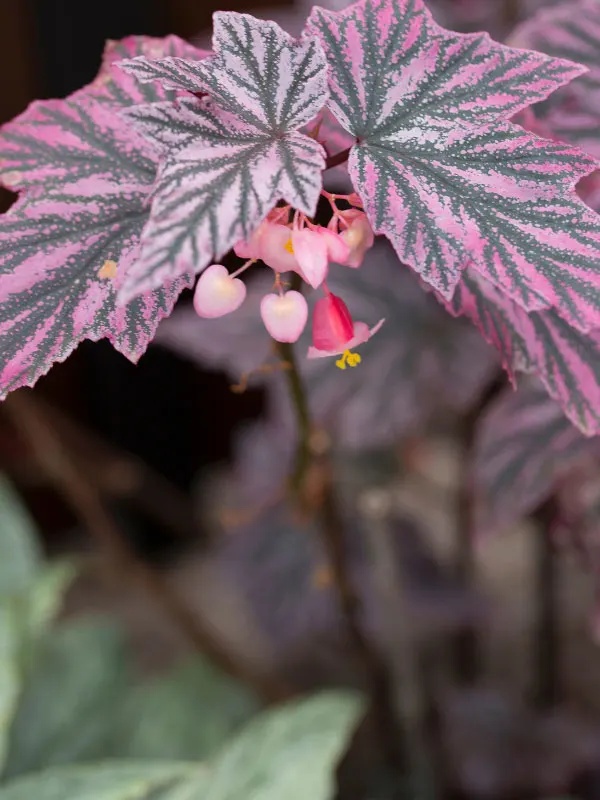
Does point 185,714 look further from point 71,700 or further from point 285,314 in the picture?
point 285,314

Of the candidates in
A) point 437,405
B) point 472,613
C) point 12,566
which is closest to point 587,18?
point 437,405

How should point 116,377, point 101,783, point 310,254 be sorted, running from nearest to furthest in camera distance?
point 310,254 → point 101,783 → point 116,377

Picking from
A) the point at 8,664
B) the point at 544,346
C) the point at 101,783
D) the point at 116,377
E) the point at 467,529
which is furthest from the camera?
the point at 116,377

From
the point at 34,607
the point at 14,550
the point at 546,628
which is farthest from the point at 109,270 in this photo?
the point at 546,628

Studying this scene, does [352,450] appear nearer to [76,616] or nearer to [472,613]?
[472,613]

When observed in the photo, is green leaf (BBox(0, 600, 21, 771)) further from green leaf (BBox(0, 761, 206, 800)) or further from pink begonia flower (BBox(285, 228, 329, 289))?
pink begonia flower (BBox(285, 228, 329, 289))

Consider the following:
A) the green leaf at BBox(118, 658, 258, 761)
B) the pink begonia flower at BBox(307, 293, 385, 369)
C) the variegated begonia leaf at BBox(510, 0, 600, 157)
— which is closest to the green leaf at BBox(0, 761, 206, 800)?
the green leaf at BBox(118, 658, 258, 761)
